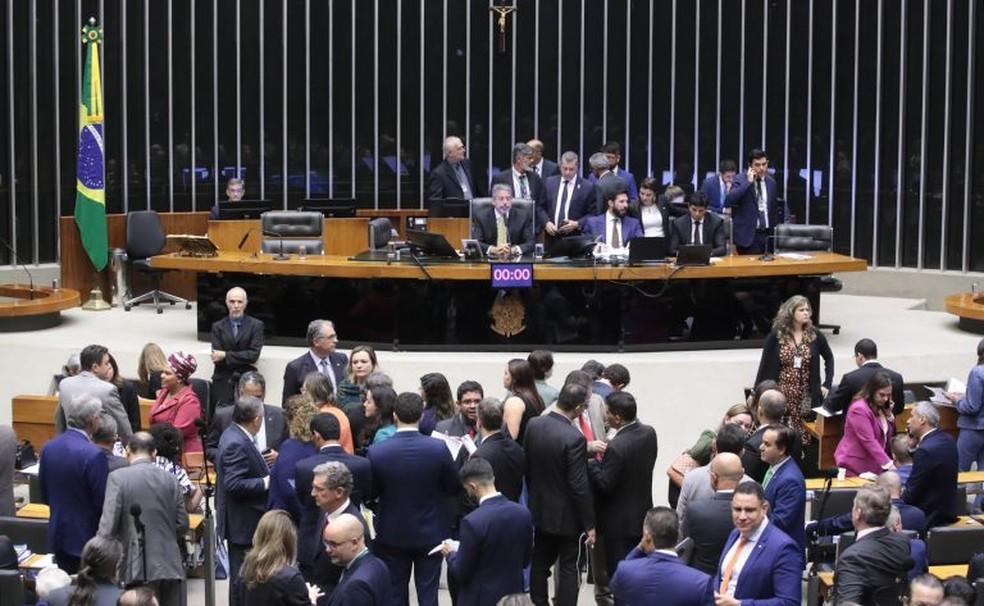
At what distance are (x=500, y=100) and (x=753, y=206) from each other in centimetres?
430

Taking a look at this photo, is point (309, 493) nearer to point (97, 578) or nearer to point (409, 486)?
point (409, 486)

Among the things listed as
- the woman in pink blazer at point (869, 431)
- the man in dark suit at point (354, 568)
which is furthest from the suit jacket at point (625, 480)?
the man in dark suit at point (354, 568)

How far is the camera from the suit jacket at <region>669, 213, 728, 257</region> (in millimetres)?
13805

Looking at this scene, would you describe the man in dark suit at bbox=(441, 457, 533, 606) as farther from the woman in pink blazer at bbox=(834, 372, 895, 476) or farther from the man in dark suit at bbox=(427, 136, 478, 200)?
the man in dark suit at bbox=(427, 136, 478, 200)

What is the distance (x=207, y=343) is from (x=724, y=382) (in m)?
3.94

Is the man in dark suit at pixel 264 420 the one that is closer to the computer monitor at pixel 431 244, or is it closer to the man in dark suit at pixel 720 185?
the computer monitor at pixel 431 244

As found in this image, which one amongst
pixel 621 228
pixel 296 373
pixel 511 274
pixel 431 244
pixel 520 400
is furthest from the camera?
pixel 621 228

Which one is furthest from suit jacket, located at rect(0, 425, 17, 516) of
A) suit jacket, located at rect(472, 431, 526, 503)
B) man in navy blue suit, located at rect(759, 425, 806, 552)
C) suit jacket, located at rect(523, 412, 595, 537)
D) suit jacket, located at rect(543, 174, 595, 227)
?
suit jacket, located at rect(543, 174, 595, 227)

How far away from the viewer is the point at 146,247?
15.9 meters

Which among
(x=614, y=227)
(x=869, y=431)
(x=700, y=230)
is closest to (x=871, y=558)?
(x=869, y=431)

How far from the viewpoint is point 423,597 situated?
8320 millimetres

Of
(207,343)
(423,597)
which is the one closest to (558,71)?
(207,343)

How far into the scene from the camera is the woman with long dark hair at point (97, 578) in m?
6.90

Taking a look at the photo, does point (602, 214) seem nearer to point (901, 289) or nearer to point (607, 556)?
point (901, 289)
